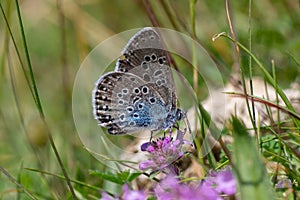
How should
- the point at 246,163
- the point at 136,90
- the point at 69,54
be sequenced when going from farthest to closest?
the point at 69,54 → the point at 136,90 → the point at 246,163

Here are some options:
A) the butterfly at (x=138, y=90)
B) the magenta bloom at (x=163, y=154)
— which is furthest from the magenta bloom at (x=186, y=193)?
the butterfly at (x=138, y=90)

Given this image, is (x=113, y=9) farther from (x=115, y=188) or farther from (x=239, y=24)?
(x=115, y=188)

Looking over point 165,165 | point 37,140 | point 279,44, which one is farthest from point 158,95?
point 279,44

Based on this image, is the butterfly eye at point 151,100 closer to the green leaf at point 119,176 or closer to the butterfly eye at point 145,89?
the butterfly eye at point 145,89

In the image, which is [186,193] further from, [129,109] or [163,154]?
[129,109]

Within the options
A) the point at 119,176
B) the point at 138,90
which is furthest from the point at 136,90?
the point at 119,176
